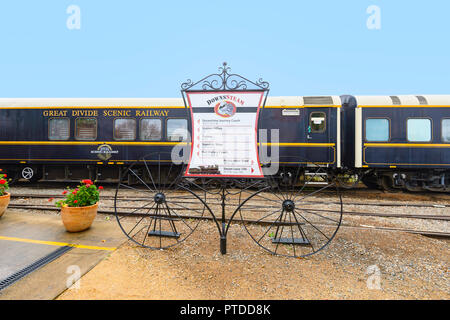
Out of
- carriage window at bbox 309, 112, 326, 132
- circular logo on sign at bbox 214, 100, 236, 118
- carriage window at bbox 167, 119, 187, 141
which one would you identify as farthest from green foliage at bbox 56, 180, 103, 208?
carriage window at bbox 309, 112, 326, 132

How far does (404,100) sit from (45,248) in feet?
36.6

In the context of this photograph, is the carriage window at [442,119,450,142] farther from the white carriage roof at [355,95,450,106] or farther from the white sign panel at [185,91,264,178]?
the white sign panel at [185,91,264,178]

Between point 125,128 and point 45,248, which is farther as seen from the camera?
point 125,128

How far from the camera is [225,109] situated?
3.06 metres

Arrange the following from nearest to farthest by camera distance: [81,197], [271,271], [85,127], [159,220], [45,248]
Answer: [271,271], [45,248], [81,197], [159,220], [85,127]

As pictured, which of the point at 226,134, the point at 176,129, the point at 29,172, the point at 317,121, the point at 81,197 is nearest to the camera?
the point at 226,134

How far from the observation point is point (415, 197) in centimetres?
751

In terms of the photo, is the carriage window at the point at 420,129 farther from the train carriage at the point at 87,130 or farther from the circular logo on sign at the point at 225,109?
the train carriage at the point at 87,130

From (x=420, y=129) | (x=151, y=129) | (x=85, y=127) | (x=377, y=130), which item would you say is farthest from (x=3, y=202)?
(x=420, y=129)

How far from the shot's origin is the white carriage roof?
24.5 feet

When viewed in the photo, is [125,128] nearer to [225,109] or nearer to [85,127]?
[85,127]

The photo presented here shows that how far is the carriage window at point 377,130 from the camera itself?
764cm

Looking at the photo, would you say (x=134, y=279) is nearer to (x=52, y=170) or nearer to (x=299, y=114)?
(x=299, y=114)

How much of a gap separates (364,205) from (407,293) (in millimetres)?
4638
